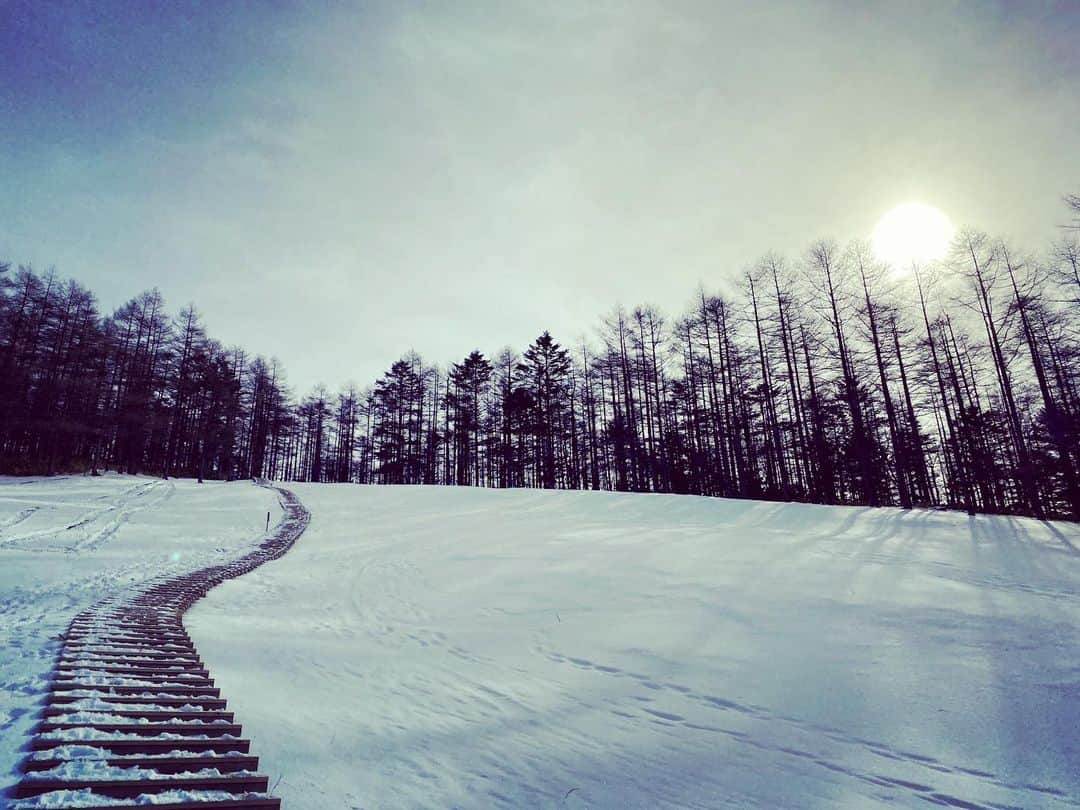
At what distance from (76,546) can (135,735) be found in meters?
12.0

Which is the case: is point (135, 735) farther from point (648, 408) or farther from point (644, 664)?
point (648, 408)

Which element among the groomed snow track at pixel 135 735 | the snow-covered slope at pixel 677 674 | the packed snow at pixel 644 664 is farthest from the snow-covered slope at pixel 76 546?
the snow-covered slope at pixel 677 674

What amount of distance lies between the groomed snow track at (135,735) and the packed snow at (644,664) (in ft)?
0.65

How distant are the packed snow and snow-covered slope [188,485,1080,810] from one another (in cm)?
3

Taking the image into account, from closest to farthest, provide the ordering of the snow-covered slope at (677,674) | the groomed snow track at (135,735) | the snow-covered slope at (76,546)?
the groomed snow track at (135,735)
the snow-covered slope at (677,674)
the snow-covered slope at (76,546)

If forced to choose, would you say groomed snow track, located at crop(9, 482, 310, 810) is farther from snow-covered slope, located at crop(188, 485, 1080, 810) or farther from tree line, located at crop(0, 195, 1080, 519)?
tree line, located at crop(0, 195, 1080, 519)

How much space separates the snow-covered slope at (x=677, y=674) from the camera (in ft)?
11.1

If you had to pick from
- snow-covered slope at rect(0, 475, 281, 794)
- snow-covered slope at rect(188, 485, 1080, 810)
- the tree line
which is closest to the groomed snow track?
snow-covered slope at rect(0, 475, 281, 794)

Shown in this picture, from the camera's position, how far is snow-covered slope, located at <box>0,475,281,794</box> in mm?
4193

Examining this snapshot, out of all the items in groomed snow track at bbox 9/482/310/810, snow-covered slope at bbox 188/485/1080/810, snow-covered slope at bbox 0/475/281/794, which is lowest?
snow-covered slope at bbox 188/485/1080/810

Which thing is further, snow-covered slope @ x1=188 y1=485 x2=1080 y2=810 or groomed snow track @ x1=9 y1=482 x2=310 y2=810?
snow-covered slope @ x1=188 y1=485 x2=1080 y2=810

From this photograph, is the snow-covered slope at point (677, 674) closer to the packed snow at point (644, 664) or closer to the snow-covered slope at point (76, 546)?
the packed snow at point (644, 664)

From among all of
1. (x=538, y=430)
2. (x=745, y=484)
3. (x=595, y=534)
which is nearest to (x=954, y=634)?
(x=595, y=534)

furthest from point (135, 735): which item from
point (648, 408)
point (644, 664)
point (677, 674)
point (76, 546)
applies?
point (648, 408)
